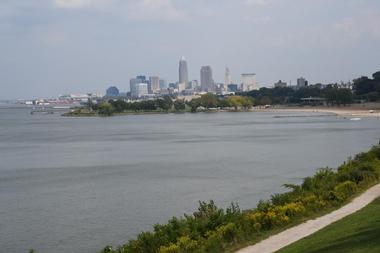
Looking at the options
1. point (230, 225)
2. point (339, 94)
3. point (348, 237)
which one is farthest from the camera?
point (339, 94)

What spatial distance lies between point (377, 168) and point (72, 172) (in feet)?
56.0

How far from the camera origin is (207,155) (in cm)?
3612

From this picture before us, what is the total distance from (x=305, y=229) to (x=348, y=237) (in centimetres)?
180

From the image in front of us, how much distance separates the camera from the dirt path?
356 inches

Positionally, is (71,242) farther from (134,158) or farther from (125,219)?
(134,158)

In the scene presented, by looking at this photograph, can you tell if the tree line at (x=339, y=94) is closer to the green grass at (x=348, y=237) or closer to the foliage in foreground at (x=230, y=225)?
the foliage in foreground at (x=230, y=225)

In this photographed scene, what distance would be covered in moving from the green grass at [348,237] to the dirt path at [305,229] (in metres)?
0.26

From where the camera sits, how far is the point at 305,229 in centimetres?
1010

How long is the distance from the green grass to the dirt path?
0.26m

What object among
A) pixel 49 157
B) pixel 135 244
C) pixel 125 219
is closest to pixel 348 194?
pixel 135 244

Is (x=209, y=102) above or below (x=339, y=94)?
below

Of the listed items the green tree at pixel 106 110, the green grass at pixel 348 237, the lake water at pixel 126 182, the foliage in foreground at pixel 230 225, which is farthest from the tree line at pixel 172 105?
the green grass at pixel 348 237

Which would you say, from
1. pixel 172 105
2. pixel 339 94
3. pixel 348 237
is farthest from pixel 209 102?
pixel 348 237

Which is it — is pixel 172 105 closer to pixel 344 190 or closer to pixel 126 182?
pixel 126 182
